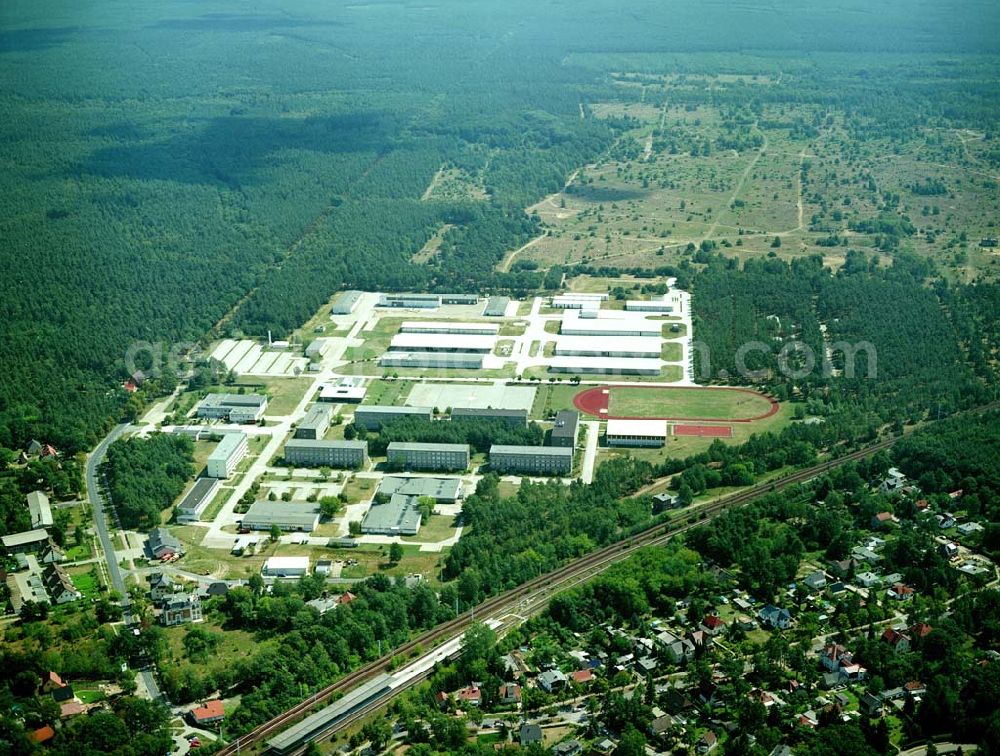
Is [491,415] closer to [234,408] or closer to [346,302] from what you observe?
[234,408]

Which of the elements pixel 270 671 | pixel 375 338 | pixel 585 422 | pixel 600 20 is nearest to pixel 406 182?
pixel 375 338

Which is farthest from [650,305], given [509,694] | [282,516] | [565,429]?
[509,694]

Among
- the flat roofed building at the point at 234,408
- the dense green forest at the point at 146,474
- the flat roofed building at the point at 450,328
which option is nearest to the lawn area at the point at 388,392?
the flat roofed building at the point at 234,408

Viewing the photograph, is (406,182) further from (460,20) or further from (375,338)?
(460,20)

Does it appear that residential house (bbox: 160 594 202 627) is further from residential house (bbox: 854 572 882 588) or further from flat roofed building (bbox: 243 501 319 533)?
residential house (bbox: 854 572 882 588)

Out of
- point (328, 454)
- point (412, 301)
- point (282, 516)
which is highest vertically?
point (412, 301)

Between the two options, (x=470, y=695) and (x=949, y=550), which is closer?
(x=470, y=695)
